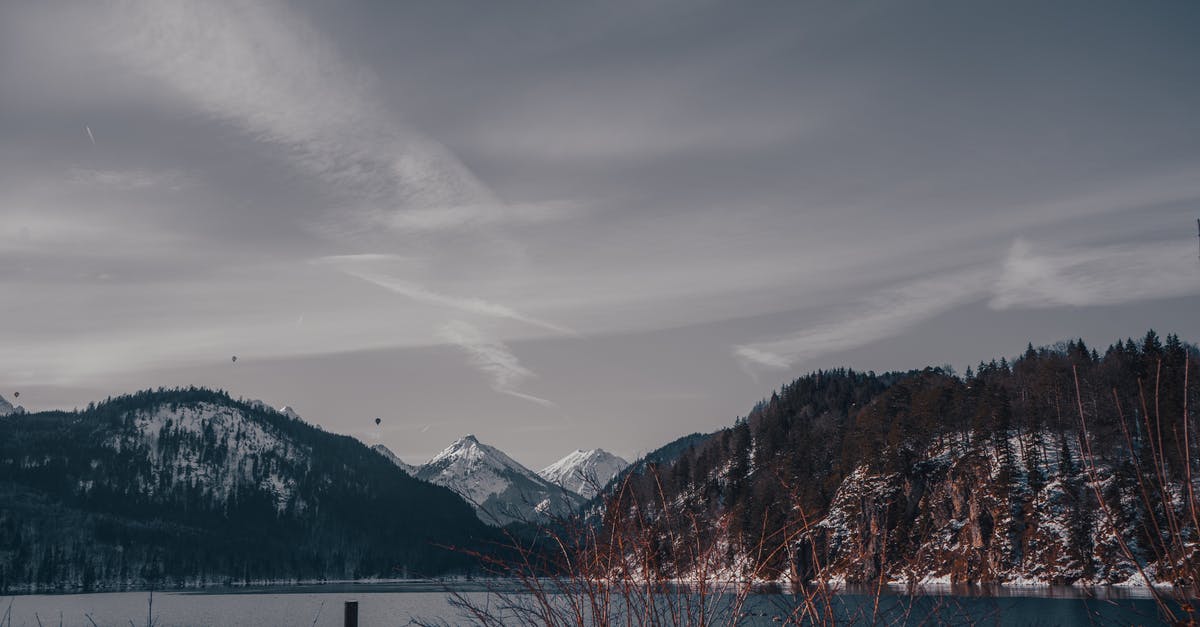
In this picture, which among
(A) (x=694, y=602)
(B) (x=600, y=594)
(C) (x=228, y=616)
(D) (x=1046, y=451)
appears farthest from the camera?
(D) (x=1046, y=451)

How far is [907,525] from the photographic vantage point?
138125 millimetres

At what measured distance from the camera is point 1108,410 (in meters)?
125

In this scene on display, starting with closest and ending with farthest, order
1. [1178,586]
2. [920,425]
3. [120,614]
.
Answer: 1. [1178,586]
2. [120,614]
3. [920,425]

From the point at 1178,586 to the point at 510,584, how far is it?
3.79 meters

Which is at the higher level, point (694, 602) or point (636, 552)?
point (636, 552)

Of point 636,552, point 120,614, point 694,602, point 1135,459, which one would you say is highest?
point 1135,459

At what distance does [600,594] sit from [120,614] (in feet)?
503

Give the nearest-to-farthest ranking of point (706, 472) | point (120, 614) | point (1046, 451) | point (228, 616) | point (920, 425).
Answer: point (228, 616) → point (120, 614) → point (1046, 451) → point (920, 425) → point (706, 472)

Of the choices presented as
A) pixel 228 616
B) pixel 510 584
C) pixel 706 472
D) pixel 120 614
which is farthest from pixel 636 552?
pixel 706 472

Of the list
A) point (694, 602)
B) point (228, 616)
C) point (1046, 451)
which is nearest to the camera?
point (694, 602)

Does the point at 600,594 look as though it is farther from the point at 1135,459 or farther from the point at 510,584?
the point at 1135,459

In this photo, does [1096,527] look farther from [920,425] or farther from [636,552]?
[636,552]

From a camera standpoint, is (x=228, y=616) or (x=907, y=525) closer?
(x=228, y=616)

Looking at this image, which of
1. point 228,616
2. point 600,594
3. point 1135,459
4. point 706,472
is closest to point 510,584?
A: point 600,594
